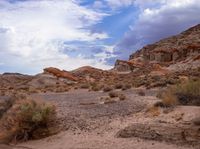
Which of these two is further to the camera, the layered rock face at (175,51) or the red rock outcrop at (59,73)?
the layered rock face at (175,51)

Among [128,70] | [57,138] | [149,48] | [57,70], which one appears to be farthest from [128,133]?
[149,48]

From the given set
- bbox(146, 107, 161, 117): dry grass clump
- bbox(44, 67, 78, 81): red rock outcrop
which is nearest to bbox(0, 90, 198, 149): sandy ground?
bbox(146, 107, 161, 117): dry grass clump

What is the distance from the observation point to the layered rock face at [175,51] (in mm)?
95000

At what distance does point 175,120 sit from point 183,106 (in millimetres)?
2595

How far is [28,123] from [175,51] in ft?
272

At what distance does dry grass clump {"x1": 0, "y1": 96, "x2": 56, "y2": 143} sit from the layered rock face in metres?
58.5

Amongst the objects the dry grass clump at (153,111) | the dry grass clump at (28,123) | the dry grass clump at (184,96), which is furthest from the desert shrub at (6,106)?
the dry grass clump at (184,96)

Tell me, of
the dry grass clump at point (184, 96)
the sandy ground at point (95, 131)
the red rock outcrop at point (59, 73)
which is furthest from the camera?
the red rock outcrop at point (59, 73)

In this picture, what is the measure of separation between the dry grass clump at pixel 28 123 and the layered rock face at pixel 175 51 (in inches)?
2302

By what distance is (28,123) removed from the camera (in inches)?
893

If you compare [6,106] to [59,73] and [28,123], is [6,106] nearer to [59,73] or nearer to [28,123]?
[28,123]

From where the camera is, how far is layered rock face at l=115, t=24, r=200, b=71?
95000mm

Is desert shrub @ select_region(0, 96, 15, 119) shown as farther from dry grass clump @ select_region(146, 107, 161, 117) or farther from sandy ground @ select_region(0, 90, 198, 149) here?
dry grass clump @ select_region(146, 107, 161, 117)

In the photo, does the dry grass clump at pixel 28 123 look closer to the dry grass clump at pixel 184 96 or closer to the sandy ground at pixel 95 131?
the sandy ground at pixel 95 131
